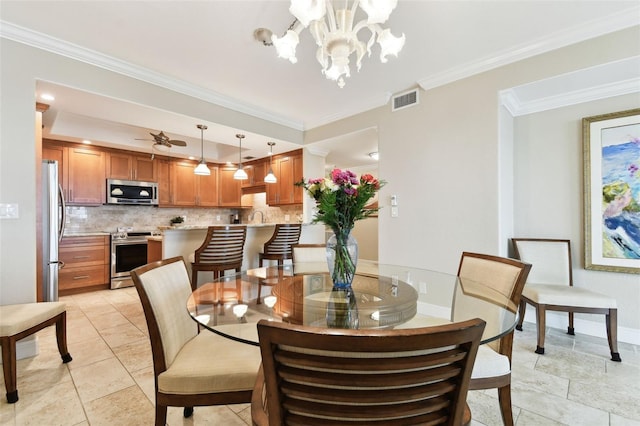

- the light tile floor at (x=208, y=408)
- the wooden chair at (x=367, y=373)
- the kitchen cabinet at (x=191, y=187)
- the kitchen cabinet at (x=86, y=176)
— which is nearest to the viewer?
the wooden chair at (x=367, y=373)

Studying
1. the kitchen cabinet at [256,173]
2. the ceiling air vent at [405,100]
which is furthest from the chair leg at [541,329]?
the kitchen cabinet at [256,173]

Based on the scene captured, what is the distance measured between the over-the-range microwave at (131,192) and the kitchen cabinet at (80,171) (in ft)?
0.37

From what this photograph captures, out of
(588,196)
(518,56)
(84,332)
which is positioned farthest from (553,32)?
(84,332)

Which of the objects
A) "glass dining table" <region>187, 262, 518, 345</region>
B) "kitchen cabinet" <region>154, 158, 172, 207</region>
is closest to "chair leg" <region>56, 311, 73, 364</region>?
"glass dining table" <region>187, 262, 518, 345</region>

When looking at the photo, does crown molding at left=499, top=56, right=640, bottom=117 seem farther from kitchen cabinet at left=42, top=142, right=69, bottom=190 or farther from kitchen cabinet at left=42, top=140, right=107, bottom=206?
kitchen cabinet at left=42, top=142, right=69, bottom=190

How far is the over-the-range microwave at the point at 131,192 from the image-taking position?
459 cm

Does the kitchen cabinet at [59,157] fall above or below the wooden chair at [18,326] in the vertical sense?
above

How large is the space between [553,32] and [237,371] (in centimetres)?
335

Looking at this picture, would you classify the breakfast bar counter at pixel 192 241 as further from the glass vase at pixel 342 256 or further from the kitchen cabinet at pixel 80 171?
the glass vase at pixel 342 256

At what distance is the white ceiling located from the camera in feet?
6.49

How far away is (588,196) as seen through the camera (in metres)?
2.59

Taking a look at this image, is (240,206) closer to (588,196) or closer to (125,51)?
(125,51)

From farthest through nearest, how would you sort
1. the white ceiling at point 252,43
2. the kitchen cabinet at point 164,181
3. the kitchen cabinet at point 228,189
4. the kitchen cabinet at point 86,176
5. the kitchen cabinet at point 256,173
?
the kitchen cabinet at point 228,189 → the kitchen cabinet at point 256,173 → the kitchen cabinet at point 164,181 → the kitchen cabinet at point 86,176 → the white ceiling at point 252,43

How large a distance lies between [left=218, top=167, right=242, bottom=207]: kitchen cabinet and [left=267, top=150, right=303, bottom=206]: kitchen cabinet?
1.19 meters
